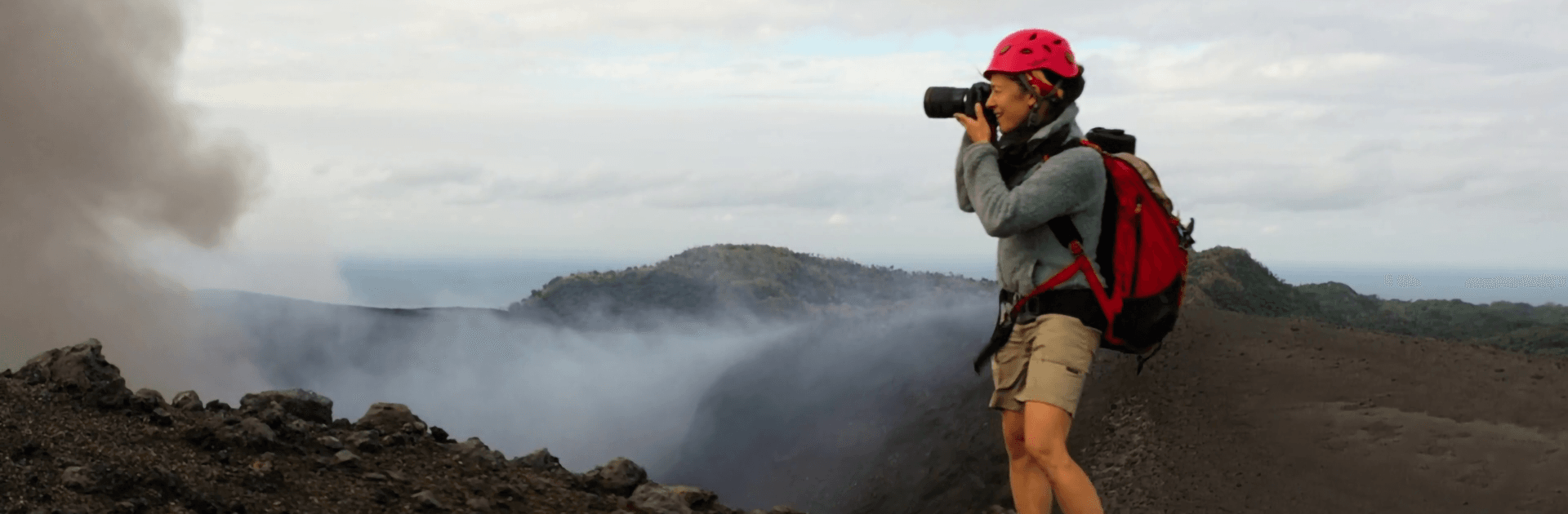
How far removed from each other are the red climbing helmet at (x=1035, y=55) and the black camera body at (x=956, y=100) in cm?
15

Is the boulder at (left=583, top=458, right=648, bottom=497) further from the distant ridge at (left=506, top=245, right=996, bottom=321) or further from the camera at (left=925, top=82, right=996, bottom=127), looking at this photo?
the distant ridge at (left=506, top=245, right=996, bottom=321)

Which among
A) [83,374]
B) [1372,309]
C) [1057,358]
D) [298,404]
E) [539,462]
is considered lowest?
[539,462]

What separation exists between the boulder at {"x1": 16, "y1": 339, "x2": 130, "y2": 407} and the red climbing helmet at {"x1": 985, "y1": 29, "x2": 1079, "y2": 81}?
5.77 metres

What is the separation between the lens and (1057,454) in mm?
5906

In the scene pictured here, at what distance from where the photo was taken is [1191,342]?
45.4ft

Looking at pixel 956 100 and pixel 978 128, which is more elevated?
pixel 956 100

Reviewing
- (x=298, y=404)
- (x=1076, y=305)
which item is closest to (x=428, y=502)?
(x=298, y=404)

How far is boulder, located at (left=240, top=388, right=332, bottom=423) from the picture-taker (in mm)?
8555

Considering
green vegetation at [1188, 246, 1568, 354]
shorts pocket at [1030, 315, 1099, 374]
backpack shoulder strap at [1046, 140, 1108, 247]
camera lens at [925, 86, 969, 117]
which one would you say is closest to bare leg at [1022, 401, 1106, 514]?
shorts pocket at [1030, 315, 1099, 374]

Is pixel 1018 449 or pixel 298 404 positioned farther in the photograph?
pixel 298 404

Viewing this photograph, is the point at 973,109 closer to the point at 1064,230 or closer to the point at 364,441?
the point at 1064,230

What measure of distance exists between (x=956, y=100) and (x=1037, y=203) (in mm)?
905

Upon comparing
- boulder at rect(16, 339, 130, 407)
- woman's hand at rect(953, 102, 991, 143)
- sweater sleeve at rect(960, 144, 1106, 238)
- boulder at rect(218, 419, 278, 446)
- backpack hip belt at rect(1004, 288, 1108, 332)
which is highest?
woman's hand at rect(953, 102, 991, 143)

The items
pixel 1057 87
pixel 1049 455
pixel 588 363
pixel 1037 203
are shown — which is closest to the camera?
pixel 1037 203
